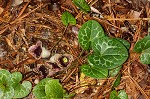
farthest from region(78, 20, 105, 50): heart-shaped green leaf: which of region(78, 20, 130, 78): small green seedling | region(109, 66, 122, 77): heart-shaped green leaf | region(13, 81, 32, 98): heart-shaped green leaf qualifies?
region(13, 81, 32, 98): heart-shaped green leaf

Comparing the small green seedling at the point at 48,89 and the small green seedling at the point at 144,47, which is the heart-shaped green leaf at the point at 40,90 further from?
the small green seedling at the point at 144,47

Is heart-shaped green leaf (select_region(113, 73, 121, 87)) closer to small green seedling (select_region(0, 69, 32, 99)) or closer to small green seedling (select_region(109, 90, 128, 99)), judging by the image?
small green seedling (select_region(109, 90, 128, 99))

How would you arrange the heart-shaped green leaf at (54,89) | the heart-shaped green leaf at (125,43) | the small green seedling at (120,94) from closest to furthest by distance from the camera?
the heart-shaped green leaf at (54,89), the small green seedling at (120,94), the heart-shaped green leaf at (125,43)

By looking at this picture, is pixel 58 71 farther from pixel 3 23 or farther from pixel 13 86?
pixel 3 23

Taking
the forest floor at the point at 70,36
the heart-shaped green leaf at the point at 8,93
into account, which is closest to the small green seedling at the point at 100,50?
the forest floor at the point at 70,36

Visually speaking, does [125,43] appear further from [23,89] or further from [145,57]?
[23,89]

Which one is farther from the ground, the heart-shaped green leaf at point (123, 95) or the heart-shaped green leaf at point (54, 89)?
the heart-shaped green leaf at point (54, 89)

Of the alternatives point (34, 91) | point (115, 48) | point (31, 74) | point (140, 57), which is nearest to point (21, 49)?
point (31, 74)
